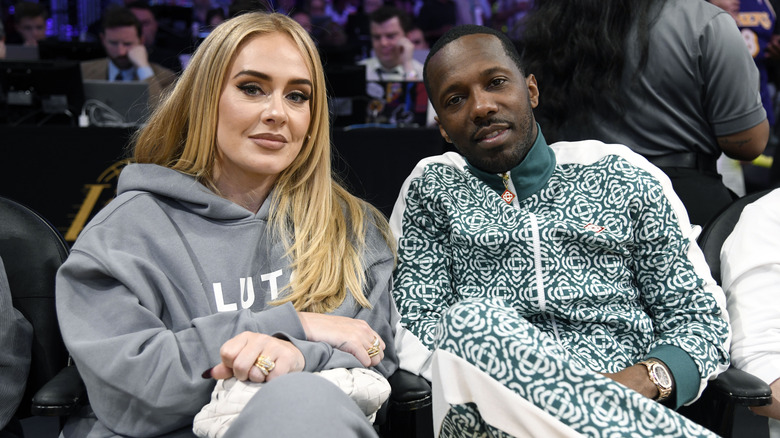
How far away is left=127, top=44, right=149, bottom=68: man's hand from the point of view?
554 cm

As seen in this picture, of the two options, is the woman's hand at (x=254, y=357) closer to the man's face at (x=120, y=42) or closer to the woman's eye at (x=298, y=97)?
the woman's eye at (x=298, y=97)

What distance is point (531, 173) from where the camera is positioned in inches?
72.2

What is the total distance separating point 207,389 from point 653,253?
1045 millimetres

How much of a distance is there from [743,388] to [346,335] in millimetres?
816

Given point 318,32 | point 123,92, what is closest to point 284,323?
point 123,92

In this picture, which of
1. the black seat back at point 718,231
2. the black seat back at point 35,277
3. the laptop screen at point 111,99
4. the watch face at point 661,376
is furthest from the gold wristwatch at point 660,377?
the laptop screen at point 111,99

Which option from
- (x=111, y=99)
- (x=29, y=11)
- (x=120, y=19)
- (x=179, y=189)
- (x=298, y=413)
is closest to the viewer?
(x=298, y=413)

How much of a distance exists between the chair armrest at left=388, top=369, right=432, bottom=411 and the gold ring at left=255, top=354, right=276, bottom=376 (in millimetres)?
288

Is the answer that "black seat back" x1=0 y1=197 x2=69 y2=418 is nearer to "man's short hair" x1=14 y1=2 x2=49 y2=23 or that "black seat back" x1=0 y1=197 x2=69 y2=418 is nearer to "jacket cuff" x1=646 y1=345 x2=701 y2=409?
"jacket cuff" x1=646 y1=345 x2=701 y2=409

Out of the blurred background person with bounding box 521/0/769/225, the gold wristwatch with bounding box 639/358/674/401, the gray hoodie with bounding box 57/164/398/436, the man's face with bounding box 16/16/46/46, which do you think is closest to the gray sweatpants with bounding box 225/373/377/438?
the gray hoodie with bounding box 57/164/398/436

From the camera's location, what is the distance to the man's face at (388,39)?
5.76 m

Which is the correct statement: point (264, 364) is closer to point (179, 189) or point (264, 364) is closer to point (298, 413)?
point (298, 413)

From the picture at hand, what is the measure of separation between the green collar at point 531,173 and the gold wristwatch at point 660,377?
49 centimetres

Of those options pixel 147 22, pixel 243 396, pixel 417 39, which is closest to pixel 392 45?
pixel 417 39
